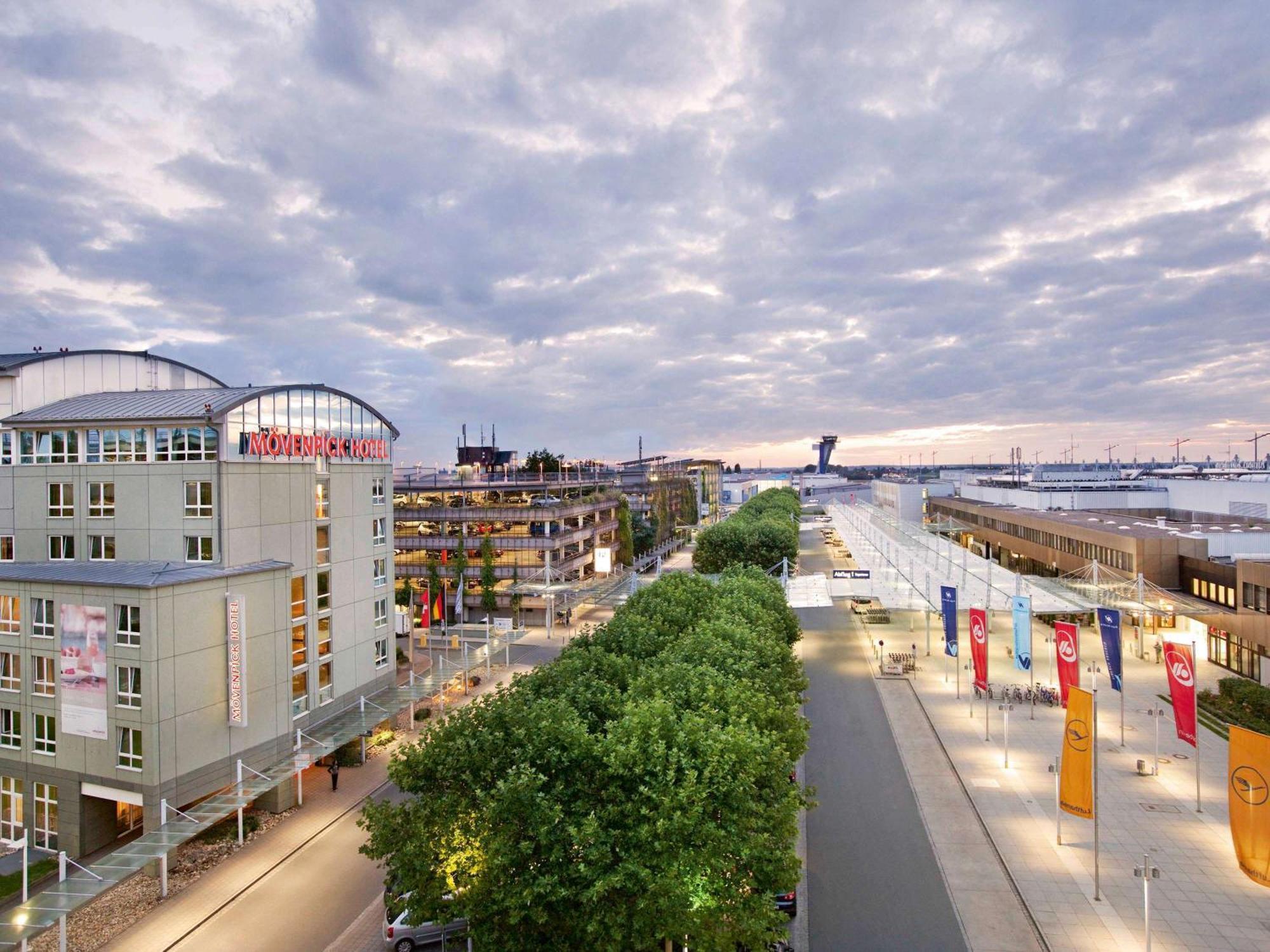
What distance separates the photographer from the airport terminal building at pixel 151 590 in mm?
26062

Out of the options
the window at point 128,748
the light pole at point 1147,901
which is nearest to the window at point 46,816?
the window at point 128,748

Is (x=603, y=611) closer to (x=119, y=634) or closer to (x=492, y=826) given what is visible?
(x=119, y=634)

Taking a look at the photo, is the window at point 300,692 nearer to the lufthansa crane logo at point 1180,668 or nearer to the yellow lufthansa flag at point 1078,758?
the yellow lufthansa flag at point 1078,758

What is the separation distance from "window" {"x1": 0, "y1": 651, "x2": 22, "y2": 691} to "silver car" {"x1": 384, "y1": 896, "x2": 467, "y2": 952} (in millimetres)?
20499

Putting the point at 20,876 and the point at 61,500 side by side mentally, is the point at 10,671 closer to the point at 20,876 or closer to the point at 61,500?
the point at 61,500

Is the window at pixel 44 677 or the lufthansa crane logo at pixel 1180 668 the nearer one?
the lufthansa crane logo at pixel 1180 668

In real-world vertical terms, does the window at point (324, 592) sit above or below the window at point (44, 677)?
above

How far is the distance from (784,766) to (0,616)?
32.7 meters

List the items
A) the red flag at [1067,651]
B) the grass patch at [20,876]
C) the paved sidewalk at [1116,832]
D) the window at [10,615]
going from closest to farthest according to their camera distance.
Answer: the paved sidewalk at [1116,832] → the grass patch at [20,876] → the window at [10,615] → the red flag at [1067,651]

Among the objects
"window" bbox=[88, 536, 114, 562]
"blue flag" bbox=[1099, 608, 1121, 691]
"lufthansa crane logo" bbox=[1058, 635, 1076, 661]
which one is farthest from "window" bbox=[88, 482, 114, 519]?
"blue flag" bbox=[1099, 608, 1121, 691]

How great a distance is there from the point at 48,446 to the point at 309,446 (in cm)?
1077

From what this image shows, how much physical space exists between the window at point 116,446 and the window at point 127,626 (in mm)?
7091

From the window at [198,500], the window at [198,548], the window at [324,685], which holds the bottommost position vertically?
the window at [324,685]

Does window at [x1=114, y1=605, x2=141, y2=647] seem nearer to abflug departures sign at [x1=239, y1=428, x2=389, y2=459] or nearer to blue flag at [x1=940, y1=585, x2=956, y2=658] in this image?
abflug departures sign at [x1=239, y1=428, x2=389, y2=459]
